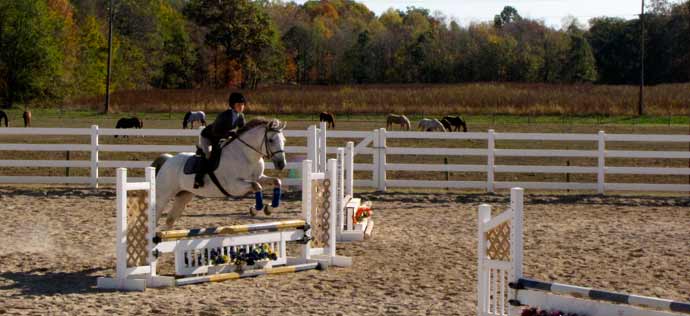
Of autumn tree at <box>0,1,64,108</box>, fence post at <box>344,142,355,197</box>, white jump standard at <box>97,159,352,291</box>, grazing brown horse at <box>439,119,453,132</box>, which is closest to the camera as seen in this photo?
white jump standard at <box>97,159,352,291</box>

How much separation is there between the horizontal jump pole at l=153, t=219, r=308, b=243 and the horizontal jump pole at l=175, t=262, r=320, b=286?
403mm

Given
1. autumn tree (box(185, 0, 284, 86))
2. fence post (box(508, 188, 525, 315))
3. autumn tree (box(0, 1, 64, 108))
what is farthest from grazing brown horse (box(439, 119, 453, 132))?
autumn tree (box(185, 0, 284, 86))

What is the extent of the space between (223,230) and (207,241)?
234 mm

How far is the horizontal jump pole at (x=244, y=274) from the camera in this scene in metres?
9.62

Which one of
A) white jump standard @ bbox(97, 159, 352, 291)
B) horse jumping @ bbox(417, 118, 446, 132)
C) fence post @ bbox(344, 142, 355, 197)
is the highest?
horse jumping @ bbox(417, 118, 446, 132)

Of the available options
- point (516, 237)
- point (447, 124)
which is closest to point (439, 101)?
point (447, 124)

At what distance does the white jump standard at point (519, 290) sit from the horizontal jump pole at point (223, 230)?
10.1 ft

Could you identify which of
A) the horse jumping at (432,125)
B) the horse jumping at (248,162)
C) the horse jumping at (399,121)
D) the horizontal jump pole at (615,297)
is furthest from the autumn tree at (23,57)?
the horizontal jump pole at (615,297)

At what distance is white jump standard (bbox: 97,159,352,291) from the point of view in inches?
369

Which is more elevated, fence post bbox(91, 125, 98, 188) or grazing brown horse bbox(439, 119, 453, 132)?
grazing brown horse bbox(439, 119, 453, 132)

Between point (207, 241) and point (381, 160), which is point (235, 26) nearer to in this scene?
point (381, 160)

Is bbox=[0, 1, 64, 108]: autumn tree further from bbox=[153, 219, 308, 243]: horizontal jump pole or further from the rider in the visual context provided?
bbox=[153, 219, 308, 243]: horizontal jump pole

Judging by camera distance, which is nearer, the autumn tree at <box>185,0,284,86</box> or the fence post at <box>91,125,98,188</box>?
the fence post at <box>91,125,98,188</box>

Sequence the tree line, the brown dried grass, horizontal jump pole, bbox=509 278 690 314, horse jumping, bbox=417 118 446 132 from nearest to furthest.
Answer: horizontal jump pole, bbox=509 278 690 314 < horse jumping, bbox=417 118 446 132 < the brown dried grass < the tree line
